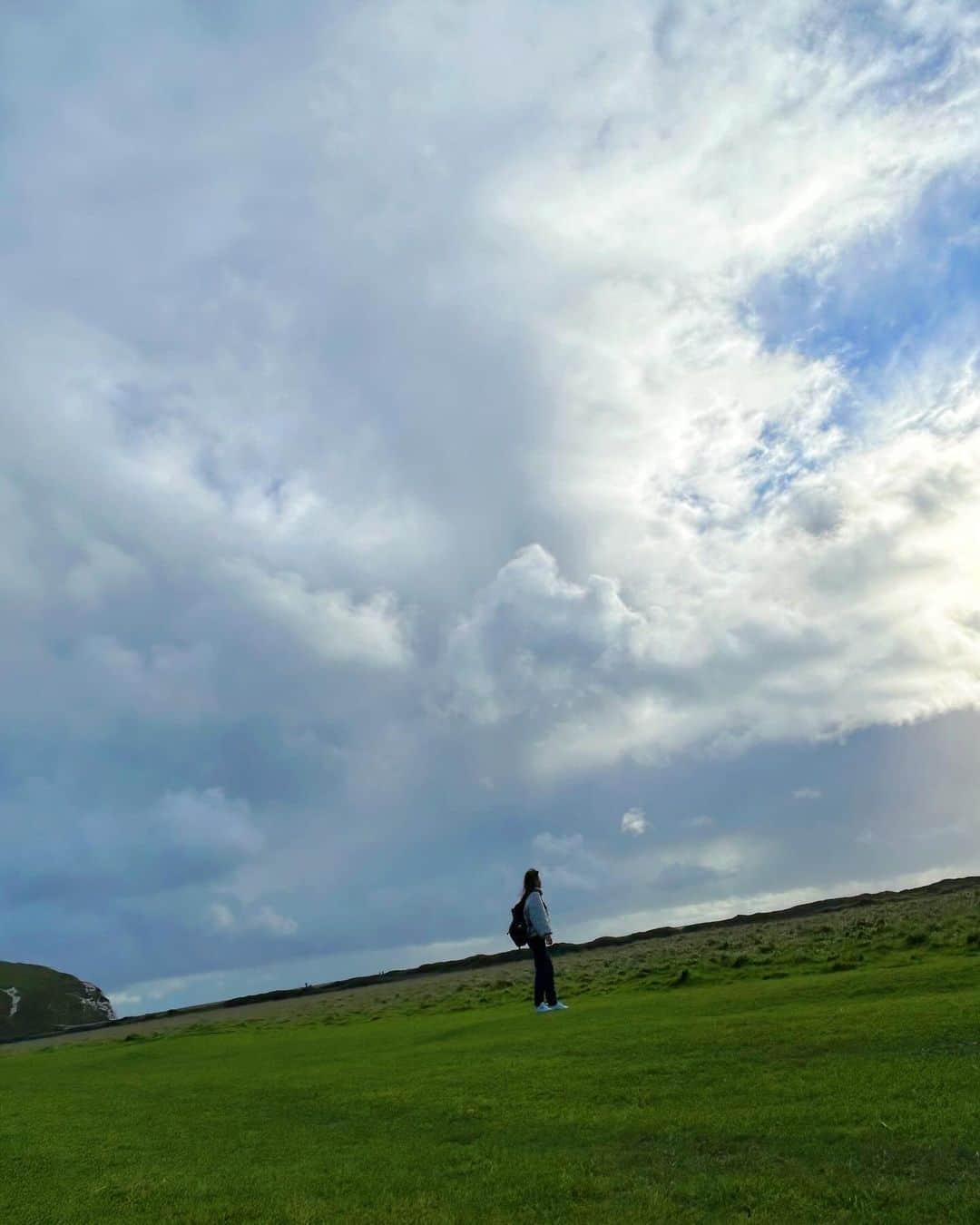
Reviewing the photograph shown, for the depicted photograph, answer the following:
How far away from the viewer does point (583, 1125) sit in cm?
1009

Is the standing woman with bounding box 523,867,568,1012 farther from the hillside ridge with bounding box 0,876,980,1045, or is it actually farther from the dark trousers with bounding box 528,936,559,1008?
the hillside ridge with bounding box 0,876,980,1045

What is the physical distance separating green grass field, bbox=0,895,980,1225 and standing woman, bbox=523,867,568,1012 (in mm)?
1685

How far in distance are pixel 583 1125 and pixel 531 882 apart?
11.5 meters

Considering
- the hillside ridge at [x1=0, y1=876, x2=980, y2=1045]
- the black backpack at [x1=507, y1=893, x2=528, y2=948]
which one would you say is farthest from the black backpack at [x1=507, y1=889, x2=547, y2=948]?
the hillside ridge at [x1=0, y1=876, x2=980, y2=1045]

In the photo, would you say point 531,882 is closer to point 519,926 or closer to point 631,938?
point 519,926

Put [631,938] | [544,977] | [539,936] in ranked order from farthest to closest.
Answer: [631,938], [544,977], [539,936]

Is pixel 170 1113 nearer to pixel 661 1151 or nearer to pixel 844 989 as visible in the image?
pixel 661 1151

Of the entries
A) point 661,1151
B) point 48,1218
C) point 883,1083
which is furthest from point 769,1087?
point 48,1218

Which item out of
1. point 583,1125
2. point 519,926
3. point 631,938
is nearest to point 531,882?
point 519,926

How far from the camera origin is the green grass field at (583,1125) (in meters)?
7.68

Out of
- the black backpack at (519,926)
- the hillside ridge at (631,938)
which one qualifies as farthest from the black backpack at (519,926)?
the hillside ridge at (631,938)

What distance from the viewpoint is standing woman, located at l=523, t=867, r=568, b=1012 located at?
21.0 m

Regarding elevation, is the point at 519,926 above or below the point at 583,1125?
above

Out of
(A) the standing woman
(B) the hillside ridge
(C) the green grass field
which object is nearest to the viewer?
(C) the green grass field
